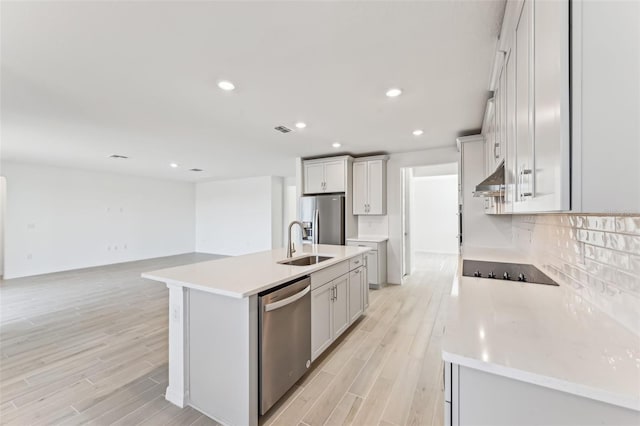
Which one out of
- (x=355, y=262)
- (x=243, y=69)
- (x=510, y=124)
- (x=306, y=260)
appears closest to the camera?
(x=510, y=124)

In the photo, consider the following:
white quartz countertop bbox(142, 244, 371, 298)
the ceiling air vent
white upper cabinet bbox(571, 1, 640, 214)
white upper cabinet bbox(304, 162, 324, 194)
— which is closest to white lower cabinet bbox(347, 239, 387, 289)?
white upper cabinet bbox(304, 162, 324, 194)

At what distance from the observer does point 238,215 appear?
27.7 ft

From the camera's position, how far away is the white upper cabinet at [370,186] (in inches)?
190

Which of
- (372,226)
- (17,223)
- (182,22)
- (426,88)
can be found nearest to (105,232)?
(17,223)

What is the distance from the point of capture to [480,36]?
65.7 inches

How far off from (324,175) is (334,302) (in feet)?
9.65

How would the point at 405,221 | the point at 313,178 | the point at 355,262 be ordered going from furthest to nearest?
the point at 405,221
the point at 313,178
the point at 355,262

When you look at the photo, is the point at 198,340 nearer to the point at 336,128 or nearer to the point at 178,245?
the point at 336,128

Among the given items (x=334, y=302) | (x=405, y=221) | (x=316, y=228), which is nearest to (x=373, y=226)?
(x=405, y=221)

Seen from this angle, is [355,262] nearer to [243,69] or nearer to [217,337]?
[217,337]

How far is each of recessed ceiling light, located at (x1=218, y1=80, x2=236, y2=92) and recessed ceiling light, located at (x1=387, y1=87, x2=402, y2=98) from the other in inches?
55.3

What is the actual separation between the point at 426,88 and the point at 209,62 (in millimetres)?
1828

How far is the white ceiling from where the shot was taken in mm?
1494

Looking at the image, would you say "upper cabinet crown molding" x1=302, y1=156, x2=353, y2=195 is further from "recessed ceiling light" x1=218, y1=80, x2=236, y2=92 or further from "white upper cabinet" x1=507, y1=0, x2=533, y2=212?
"white upper cabinet" x1=507, y1=0, x2=533, y2=212
